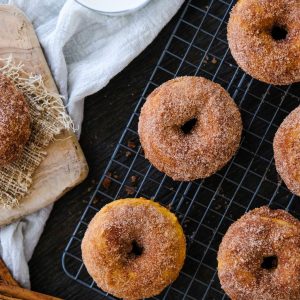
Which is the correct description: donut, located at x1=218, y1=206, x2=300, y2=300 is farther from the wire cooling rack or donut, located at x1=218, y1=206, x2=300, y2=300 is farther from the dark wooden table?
the dark wooden table

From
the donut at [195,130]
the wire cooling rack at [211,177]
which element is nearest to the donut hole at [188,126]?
the donut at [195,130]

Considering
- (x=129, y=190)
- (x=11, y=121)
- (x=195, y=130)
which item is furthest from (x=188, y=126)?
(x=11, y=121)

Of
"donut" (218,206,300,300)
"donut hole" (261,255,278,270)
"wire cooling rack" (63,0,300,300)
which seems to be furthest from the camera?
"wire cooling rack" (63,0,300,300)

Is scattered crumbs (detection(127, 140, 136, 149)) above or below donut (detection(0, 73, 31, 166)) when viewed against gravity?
below

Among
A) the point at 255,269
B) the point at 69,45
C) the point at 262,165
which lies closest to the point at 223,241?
the point at 255,269

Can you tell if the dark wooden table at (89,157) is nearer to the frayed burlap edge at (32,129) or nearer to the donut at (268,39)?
the frayed burlap edge at (32,129)

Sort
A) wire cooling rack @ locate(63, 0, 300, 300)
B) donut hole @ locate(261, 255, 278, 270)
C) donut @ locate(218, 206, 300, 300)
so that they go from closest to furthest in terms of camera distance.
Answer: donut @ locate(218, 206, 300, 300)
donut hole @ locate(261, 255, 278, 270)
wire cooling rack @ locate(63, 0, 300, 300)

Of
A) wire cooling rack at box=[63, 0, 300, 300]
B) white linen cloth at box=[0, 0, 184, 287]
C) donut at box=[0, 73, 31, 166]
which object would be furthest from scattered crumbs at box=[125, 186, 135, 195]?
donut at box=[0, 73, 31, 166]
